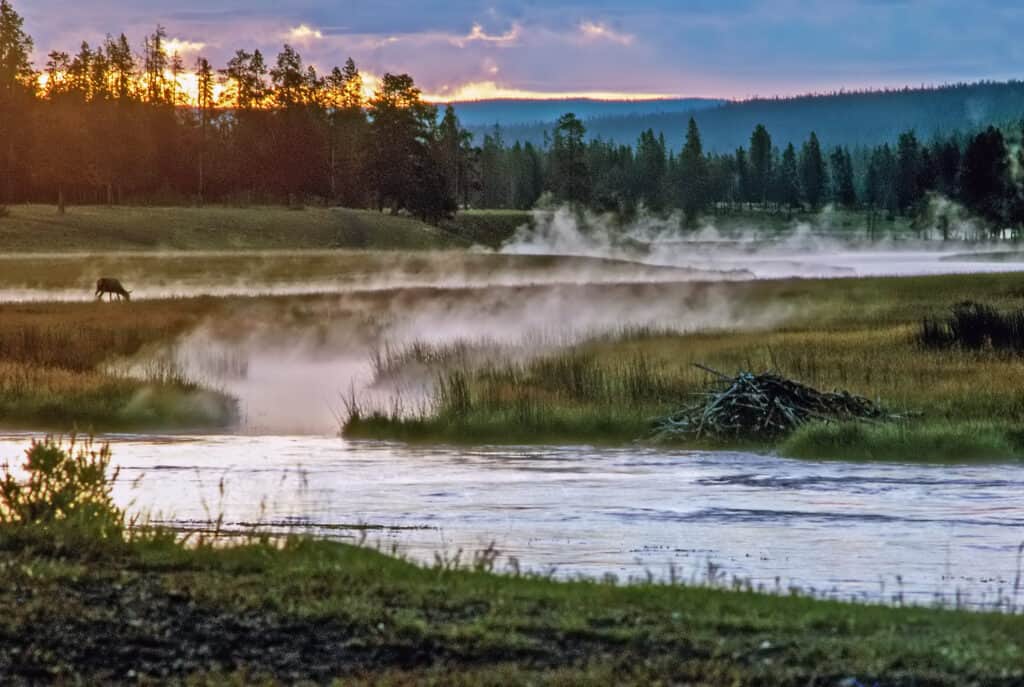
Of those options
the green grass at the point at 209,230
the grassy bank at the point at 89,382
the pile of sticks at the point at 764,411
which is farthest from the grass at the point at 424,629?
the green grass at the point at 209,230

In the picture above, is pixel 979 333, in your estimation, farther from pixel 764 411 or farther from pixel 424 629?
pixel 424 629

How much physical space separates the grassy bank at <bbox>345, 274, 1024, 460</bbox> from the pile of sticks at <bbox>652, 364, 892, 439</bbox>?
1.14 m

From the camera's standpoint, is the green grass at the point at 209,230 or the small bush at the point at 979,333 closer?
the small bush at the point at 979,333

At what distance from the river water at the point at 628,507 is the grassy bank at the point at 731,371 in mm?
1357

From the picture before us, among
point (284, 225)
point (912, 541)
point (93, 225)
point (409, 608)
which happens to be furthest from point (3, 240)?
point (409, 608)

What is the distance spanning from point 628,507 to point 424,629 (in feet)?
48.5

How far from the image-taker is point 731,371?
47.8m

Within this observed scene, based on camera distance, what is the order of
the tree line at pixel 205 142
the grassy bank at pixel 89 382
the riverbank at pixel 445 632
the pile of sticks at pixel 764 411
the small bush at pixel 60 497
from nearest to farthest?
the riverbank at pixel 445 632
the small bush at pixel 60 497
the pile of sticks at pixel 764 411
the grassy bank at pixel 89 382
the tree line at pixel 205 142

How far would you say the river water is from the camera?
21.5 metres

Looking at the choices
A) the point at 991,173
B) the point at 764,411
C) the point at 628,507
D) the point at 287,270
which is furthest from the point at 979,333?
the point at 991,173

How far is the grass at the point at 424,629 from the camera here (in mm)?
12766

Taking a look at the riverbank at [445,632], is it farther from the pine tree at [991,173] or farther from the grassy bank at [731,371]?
the pine tree at [991,173]

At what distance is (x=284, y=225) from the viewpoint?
134500mm

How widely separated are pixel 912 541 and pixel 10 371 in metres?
30.5
